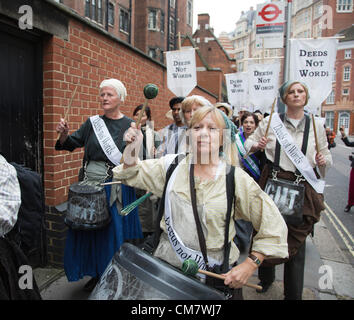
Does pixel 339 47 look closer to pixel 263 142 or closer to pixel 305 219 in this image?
pixel 263 142

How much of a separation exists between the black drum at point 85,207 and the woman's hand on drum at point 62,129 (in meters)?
0.54

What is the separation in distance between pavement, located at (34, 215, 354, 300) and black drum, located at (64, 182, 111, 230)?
898mm

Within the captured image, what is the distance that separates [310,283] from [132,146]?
2.81m

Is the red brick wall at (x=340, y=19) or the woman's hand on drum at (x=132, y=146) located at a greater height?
the red brick wall at (x=340, y=19)

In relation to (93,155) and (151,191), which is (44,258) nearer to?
(93,155)

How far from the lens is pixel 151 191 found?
1.83m

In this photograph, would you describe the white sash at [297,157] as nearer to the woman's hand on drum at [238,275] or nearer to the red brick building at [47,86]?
the woman's hand on drum at [238,275]

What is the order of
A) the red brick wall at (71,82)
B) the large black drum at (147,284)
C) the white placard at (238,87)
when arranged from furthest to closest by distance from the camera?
1. the white placard at (238,87)
2. the red brick wall at (71,82)
3. the large black drum at (147,284)

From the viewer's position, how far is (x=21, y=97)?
3172 millimetres

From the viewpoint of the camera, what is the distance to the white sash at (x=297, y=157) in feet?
8.82

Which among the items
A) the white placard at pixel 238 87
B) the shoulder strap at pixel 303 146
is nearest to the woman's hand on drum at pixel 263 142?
the shoulder strap at pixel 303 146

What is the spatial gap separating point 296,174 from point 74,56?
2753 mm
